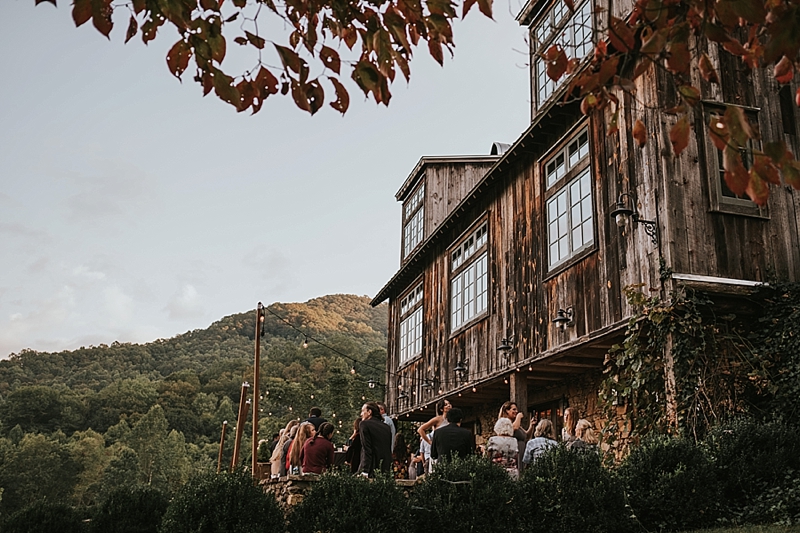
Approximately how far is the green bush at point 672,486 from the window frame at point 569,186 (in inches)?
142

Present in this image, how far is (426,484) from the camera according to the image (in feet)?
25.1

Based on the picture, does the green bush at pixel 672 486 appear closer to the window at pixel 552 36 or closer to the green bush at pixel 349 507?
the green bush at pixel 349 507

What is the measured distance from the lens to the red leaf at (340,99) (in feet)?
11.6

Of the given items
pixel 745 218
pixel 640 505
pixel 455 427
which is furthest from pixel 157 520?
pixel 745 218

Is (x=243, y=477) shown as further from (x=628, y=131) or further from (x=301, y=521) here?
(x=628, y=131)

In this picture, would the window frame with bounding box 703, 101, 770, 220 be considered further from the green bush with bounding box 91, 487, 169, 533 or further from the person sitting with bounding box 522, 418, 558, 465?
the green bush with bounding box 91, 487, 169, 533

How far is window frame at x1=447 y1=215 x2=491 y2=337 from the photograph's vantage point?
595 inches

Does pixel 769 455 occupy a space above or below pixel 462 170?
below

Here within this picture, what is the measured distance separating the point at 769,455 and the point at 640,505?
145 centimetres

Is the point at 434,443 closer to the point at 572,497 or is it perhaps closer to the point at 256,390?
the point at 572,497

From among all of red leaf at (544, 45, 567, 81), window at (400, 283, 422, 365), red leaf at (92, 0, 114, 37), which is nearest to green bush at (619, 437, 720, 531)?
red leaf at (544, 45, 567, 81)

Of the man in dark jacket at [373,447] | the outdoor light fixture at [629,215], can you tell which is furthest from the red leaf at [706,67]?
the man in dark jacket at [373,447]

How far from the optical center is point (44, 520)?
11859mm

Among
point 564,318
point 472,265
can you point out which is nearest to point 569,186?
point 564,318
